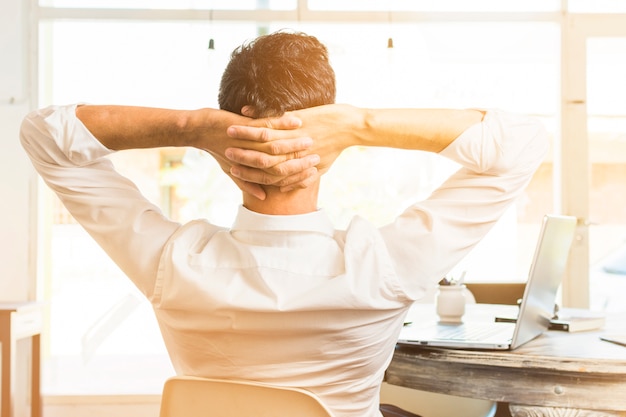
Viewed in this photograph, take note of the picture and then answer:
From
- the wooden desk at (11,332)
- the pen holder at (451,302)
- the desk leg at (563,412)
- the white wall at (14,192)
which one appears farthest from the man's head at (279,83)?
the white wall at (14,192)

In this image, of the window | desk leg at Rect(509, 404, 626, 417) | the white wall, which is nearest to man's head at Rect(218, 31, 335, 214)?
desk leg at Rect(509, 404, 626, 417)

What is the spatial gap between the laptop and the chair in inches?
25.2

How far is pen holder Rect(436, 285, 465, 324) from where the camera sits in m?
2.07

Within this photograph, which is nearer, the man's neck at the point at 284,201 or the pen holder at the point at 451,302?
the man's neck at the point at 284,201

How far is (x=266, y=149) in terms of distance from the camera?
108 centimetres

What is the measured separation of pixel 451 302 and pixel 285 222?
104cm

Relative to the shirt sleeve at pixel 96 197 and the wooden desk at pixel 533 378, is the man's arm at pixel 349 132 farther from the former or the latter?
the wooden desk at pixel 533 378

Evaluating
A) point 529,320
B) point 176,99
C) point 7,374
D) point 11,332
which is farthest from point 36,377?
point 529,320

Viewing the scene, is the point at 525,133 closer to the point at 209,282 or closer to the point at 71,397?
the point at 209,282

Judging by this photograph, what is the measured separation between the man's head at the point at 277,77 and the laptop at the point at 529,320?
67 cm

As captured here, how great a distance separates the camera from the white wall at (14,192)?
411cm

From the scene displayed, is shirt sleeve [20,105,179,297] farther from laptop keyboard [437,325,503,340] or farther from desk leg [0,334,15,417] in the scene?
desk leg [0,334,15,417]

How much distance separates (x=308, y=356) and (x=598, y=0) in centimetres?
411

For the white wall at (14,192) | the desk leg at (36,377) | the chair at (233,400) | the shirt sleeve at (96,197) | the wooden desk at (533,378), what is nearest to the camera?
the chair at (233,400)
